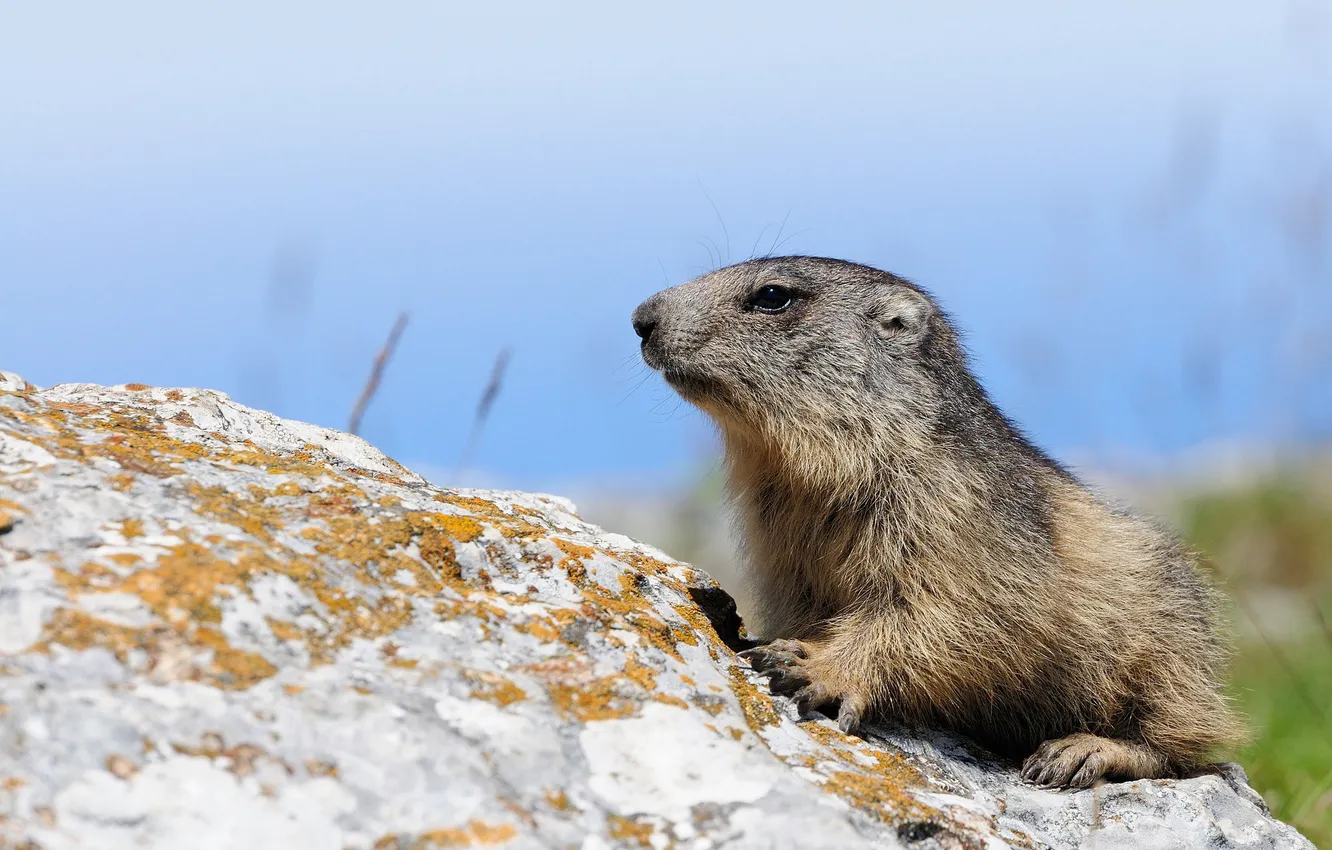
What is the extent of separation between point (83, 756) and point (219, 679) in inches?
14.7

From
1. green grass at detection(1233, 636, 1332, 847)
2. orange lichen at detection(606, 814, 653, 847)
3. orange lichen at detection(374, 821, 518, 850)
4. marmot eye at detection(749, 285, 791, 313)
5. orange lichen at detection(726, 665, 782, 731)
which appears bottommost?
orange lichen at detection(374, 821, 518, 850)

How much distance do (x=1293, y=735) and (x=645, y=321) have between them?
→ 5216mm

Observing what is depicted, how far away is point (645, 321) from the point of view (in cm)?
649

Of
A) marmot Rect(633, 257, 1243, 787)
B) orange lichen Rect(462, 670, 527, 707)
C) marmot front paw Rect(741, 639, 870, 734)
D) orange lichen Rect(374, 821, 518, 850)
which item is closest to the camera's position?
orange lichen Rect(374, 821, 518, 850)

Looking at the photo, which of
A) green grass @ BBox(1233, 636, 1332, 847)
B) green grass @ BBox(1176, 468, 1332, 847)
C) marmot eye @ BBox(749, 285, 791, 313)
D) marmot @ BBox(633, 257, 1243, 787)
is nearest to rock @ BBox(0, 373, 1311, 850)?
marmot @ BBox(633, 257, 1243, 787)

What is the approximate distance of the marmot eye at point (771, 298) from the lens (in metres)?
6.66

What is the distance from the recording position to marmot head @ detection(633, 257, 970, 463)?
614 cm

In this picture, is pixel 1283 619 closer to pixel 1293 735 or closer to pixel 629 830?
pixel 1293 735

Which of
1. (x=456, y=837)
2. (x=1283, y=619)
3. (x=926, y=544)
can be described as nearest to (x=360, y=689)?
(x=456, y=837)

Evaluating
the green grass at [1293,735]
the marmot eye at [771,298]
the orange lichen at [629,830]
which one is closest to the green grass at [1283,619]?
the green grass at [1293,735]

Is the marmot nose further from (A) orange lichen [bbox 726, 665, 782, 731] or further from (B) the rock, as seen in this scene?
(A) orange lichen [bbox 726, 665, 782, 731]

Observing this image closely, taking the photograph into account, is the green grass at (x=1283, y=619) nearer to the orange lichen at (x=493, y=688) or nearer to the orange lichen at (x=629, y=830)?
the orange lichen at (x=629, y=830)

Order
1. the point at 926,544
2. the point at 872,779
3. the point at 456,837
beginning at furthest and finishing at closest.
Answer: the point at 926,544 < the point at 872,779 < the point at 456,837

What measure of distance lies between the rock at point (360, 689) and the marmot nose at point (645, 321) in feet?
7.02
